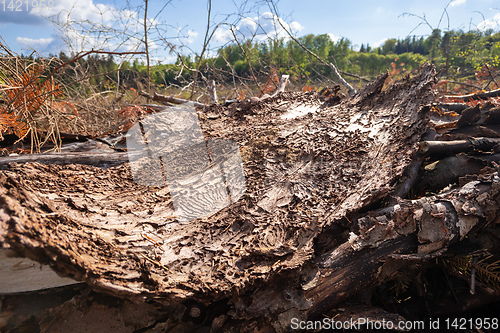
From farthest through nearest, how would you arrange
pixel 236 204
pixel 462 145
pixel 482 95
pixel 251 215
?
pixel 482 95, pixel 462 145, pixel 236 204, pixel 251 215

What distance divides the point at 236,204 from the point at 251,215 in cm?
15

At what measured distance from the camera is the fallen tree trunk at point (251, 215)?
3.53 ft

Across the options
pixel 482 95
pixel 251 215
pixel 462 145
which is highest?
pixel 482 95

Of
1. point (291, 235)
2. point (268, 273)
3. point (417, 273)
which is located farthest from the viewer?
point (417, 273)

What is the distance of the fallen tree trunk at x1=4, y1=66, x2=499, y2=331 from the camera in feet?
3.53

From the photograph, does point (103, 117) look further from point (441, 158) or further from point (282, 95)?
point (441, 158)

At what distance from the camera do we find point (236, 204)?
5.38ft

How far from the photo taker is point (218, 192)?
5.78ft

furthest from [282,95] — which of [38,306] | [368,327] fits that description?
[38,306]

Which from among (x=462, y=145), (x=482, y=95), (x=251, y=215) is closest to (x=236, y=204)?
(x=251, y=215)

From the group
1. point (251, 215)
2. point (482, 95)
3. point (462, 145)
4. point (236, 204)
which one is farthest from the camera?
point (482, 95)

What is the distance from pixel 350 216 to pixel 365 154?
1.93 feet

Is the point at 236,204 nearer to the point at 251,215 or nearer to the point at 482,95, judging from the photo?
the point at 251,215

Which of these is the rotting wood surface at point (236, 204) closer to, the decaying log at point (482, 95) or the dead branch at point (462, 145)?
the dead branch at point (462, 145)
